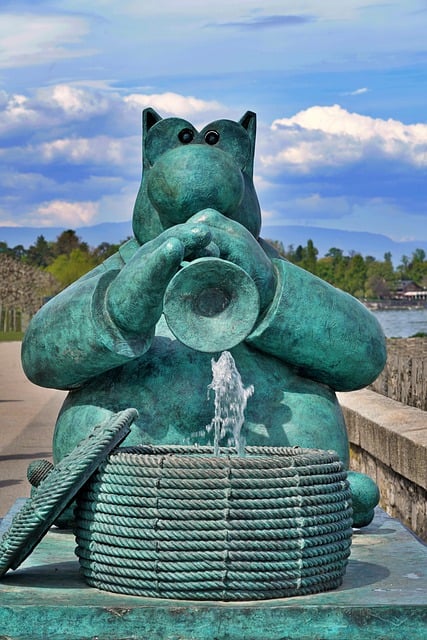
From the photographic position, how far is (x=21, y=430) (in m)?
14.1

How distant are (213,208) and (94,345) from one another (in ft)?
2.31

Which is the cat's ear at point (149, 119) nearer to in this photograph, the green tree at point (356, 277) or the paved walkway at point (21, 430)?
the paved walkway at point (21, 430)

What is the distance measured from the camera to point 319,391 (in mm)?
4816

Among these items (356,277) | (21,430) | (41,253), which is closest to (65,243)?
(41,253)

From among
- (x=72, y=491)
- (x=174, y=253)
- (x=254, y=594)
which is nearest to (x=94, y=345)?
(x=174, y=253)

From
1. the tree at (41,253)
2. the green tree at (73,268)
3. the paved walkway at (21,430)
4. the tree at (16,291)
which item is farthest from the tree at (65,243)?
the paved walkway at (21,430)

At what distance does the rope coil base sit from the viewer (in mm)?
3613

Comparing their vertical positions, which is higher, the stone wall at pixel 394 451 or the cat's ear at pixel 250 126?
the cat's ear at pixel 250 126

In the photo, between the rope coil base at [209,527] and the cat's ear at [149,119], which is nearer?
the rope coil base at [209,527]

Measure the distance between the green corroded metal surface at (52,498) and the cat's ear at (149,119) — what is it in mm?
1529

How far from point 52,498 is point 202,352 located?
100 cm

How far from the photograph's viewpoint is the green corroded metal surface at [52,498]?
11.9 feet

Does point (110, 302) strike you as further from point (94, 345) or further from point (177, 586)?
point (177, 586)

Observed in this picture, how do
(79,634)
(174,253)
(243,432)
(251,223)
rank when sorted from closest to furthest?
(79,634) → (174,253) → (243,432) → (251,223)
